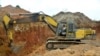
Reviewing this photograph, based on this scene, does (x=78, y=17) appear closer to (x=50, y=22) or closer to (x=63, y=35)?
(x=50, y=22)

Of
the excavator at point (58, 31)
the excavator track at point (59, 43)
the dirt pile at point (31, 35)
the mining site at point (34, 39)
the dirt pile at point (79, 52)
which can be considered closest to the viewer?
the dirt pile at point (79, 52)

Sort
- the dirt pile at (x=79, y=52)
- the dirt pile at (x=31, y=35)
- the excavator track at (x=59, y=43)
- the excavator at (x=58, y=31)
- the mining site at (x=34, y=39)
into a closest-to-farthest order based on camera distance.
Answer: the dirt pile at (x=79, y=52), the mining site at (x=34, y=39), the excavator at (x=58, y=31), the excavator track at (x=59, y=43), the dirt pile at (x=31, y=35)

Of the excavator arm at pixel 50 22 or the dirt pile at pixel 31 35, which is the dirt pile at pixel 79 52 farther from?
the dirt pile at pixel 31 35

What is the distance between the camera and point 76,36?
70.9 feet

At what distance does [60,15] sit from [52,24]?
18093mm

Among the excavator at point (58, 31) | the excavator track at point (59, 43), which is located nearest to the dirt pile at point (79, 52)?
the excavator track at point (59, 43)

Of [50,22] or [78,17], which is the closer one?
[50,22]

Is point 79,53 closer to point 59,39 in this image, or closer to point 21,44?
point 59,39

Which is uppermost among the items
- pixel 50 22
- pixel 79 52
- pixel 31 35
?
pixel 50 22

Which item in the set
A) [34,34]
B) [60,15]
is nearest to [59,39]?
[34,34]

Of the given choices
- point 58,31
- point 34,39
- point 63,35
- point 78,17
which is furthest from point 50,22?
point 78,17

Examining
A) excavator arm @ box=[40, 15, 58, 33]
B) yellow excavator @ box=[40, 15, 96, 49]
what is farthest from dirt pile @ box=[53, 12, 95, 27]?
yellow excavator @ box=[40, 15, 96, 49]

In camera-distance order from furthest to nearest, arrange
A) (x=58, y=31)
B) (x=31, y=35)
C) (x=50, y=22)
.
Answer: (x=31, y=35)
(x=50, y=22)
(x=58, y=31)

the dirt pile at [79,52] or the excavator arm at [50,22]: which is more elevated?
the excavator arm at [50,22]
